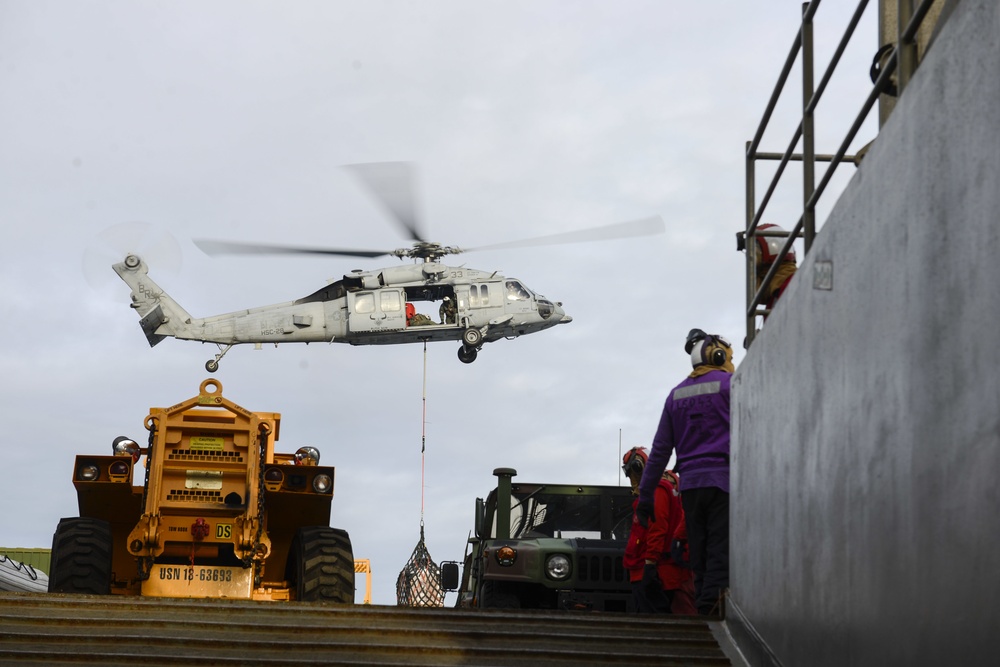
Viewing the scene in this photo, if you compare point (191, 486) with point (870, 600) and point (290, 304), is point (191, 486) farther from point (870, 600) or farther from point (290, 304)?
point (290, 304)

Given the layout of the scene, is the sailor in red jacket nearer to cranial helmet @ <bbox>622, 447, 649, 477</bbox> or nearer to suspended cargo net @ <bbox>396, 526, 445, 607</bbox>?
cranial helmet @ <bbox>622, 447, 649, 477</bbox>

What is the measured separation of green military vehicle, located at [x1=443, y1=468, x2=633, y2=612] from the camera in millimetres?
10227

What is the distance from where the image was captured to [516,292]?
32.8 meters

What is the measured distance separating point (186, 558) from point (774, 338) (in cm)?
615

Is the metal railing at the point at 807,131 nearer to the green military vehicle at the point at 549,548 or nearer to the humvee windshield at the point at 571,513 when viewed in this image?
the green military vehicle at the point at 549,548

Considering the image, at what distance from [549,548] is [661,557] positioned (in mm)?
1603

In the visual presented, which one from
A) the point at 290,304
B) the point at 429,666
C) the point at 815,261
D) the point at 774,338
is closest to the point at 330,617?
the point at 429,666

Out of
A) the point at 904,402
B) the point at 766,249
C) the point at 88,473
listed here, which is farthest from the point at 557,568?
the point at 904,402

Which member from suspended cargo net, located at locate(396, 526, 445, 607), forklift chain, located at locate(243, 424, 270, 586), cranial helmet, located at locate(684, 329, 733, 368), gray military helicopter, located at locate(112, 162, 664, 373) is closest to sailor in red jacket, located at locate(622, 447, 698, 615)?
cranial helmet, located at locate(684, 329, 733, 368)

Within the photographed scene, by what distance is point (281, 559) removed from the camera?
1164cm

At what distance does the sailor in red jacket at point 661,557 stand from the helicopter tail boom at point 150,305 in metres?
27.5

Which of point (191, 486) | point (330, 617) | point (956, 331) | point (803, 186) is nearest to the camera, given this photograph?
point (956, 331)

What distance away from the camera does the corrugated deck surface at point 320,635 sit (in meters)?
5.83

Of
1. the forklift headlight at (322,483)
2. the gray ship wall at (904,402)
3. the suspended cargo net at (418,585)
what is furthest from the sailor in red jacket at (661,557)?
the suspended cargo net at (418,585)
